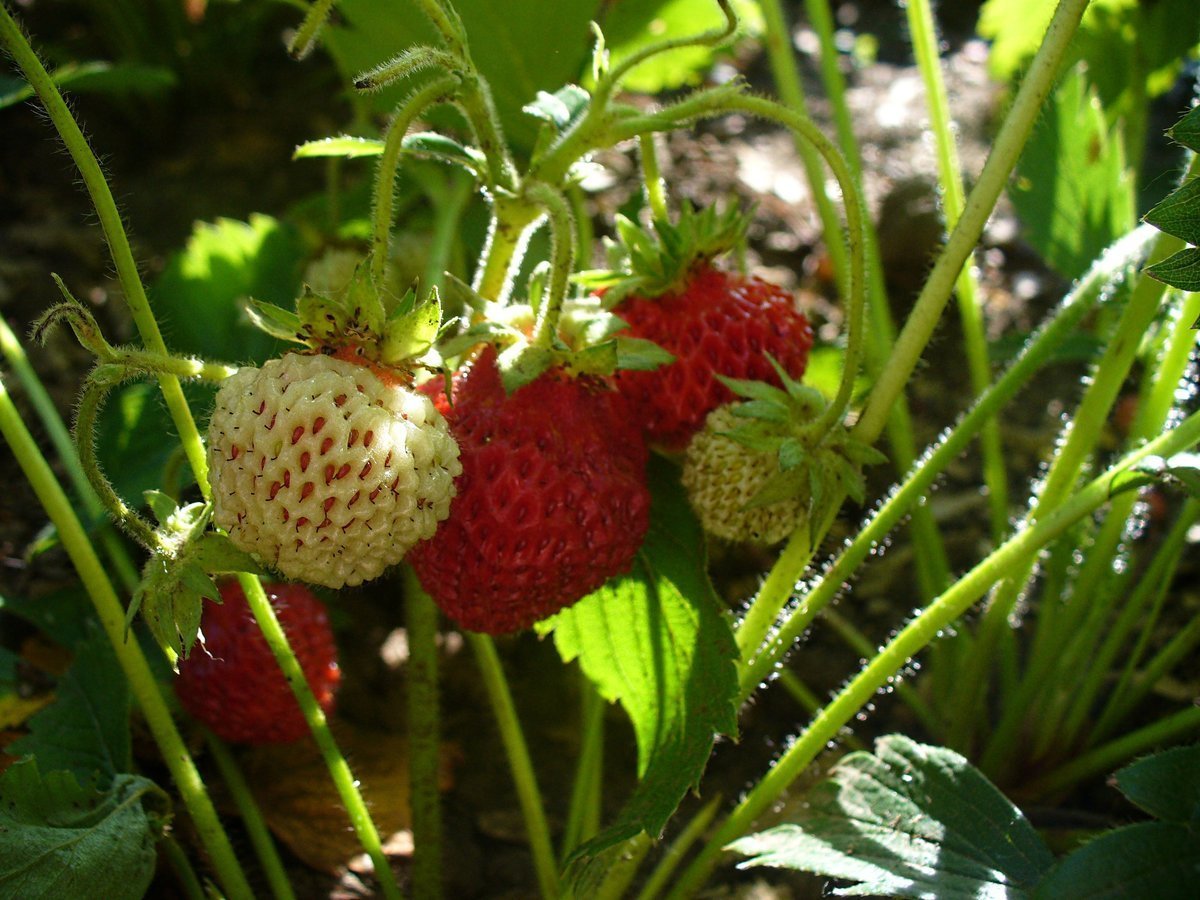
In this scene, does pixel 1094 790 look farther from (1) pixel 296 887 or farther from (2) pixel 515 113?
(2) pixel 515 113

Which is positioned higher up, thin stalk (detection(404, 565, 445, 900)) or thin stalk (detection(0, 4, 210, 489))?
thin stalk (detection(0, 4, 210, 489))

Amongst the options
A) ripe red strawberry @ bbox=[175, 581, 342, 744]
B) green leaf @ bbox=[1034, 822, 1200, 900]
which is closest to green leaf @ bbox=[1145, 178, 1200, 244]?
green leaf @ bbox=[1034, 822, 1200, 900]

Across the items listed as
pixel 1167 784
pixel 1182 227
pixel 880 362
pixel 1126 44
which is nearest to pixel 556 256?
pixel 1182 227

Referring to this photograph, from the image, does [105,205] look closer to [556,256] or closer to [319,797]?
[556,256]

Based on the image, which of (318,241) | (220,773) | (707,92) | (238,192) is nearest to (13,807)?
(220,773)

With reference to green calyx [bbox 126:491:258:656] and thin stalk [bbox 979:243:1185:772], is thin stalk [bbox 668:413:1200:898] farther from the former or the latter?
green calyx [bbox 126:491:258:656]
